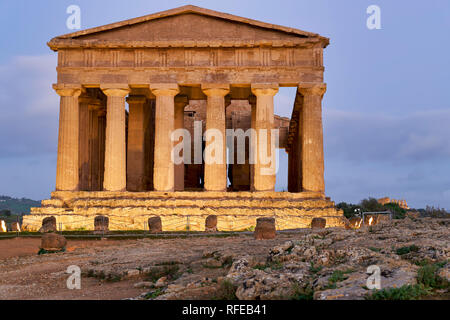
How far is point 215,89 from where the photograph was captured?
100 feet

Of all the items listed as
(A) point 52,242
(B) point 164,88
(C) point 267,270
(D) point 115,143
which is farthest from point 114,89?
(C) point 267,270

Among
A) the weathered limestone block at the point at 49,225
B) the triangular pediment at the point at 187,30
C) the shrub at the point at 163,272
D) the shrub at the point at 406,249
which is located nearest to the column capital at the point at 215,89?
the triangular pediment at the point at 187,30

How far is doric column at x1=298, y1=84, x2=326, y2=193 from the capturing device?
29.8 metres

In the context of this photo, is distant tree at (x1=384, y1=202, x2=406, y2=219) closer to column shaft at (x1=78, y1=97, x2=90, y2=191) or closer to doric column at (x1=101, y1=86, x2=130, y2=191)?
doric column at (x1=101, y1=86, x2=130, y2=191)

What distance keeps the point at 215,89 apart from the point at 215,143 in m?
3.45

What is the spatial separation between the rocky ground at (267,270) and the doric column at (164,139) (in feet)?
44.2

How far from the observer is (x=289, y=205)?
A: 92.9 feet

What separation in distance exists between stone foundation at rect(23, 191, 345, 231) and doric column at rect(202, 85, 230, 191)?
97 centimetres

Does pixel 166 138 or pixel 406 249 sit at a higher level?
pixel 166 138

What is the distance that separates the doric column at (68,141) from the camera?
30203 mm

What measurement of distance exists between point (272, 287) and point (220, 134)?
22288 millimetres

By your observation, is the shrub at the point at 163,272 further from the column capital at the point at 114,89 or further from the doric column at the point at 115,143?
the column capital at the point at 114,89

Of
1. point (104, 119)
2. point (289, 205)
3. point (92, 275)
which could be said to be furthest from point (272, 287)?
point (104, 119)

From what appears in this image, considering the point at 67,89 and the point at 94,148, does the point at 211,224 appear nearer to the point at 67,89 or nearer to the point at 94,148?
the point at 67,89
